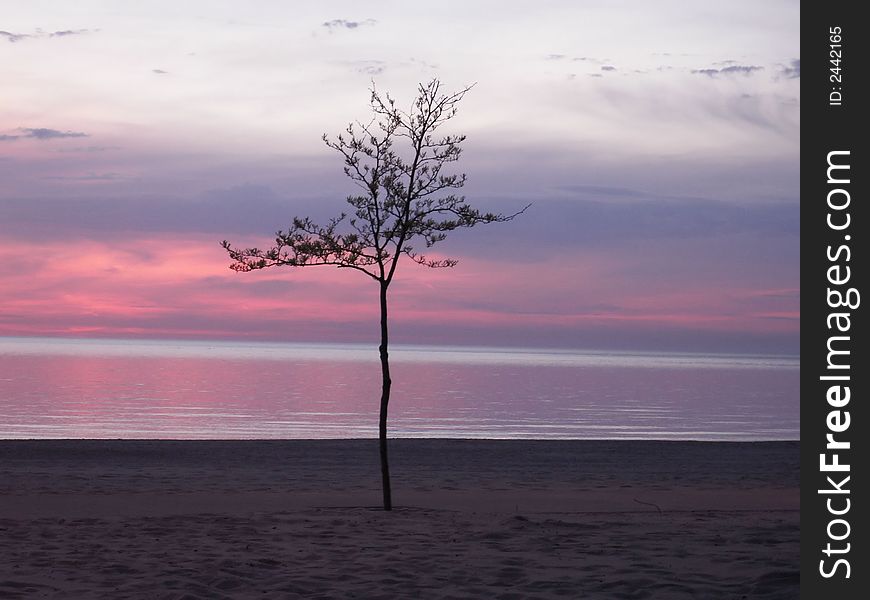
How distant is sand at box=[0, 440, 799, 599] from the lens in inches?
364

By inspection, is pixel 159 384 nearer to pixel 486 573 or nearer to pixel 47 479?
pixel 47 479

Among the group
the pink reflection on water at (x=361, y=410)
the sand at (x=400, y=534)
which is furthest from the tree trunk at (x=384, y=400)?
the pink reflection on water at (x=361, y=410)

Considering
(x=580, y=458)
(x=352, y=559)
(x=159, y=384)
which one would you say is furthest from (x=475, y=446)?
(x=159, y=384)

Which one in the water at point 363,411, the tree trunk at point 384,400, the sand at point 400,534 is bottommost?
the water at point 363,411

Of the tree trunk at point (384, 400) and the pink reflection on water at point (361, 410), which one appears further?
the pink reflection on water at point (361, 410)

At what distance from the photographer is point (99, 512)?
549 inches

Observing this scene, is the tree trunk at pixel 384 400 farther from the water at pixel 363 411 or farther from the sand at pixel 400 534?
the water at pixel 363 411

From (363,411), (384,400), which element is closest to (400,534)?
(384,400)

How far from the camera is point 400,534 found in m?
12.2

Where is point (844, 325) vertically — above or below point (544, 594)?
above

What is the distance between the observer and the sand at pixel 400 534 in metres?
9.24

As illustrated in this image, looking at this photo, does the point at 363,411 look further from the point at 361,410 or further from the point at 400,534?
the point at 400,534

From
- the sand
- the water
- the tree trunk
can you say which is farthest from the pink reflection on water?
the tree trunk

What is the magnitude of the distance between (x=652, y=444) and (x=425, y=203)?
19.7 m
